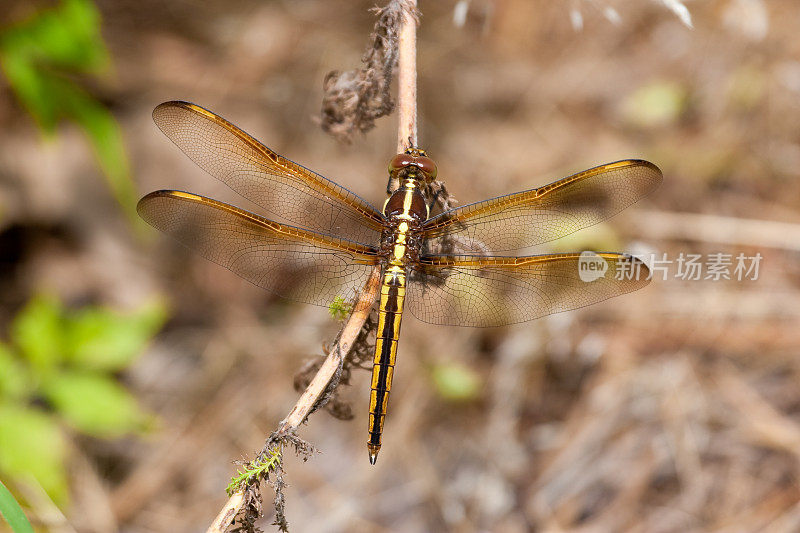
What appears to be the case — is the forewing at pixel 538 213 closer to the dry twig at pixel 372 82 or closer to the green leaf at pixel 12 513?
the dry twig at pixel 372 82

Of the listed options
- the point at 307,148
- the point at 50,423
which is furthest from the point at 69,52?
the point at 307,148

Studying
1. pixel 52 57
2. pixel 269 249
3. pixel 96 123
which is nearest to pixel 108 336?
pixel 96 123

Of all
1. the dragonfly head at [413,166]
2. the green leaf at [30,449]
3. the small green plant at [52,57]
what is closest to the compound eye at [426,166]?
the dragonfly head at [413,166]

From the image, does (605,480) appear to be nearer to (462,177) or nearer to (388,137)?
(462,177)

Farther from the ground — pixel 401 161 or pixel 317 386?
pixel 401 161

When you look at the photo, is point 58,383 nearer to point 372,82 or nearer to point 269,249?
point 269,249

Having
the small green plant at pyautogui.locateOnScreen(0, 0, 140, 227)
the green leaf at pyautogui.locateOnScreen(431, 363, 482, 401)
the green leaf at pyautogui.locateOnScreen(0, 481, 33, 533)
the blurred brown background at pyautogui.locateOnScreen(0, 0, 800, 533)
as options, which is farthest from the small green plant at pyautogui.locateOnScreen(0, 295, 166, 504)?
the green leaf at pyautogui.locateOnScreen(431, 363, 482, 401)
